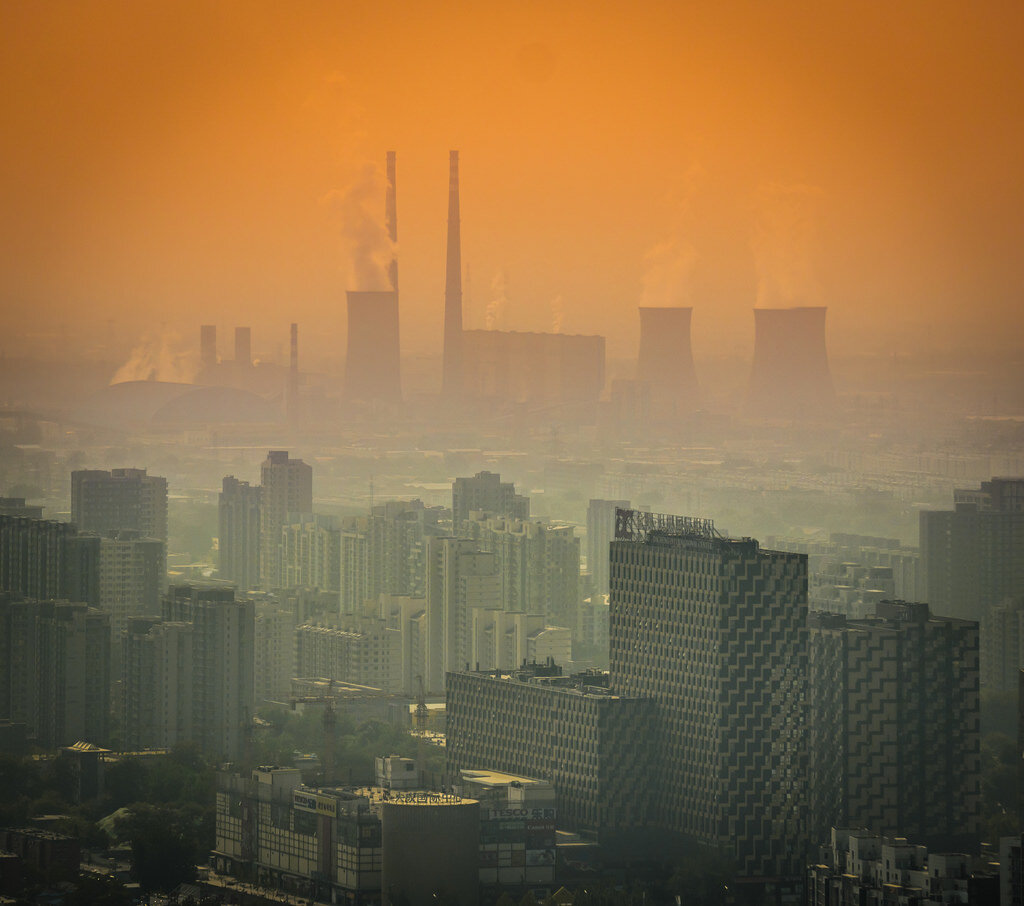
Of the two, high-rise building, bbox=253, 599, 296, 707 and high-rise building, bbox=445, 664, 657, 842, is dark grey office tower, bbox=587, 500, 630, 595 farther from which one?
high-rise building, bbox=445, 664, 657, 842

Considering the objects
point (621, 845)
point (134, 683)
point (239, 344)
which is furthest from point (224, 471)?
point (621, 845)

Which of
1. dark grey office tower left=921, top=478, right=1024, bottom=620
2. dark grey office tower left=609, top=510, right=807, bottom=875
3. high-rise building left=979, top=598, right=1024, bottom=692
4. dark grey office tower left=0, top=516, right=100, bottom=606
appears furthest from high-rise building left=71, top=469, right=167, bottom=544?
dark grey office tower left=609, top=510, right=807, bottom=875

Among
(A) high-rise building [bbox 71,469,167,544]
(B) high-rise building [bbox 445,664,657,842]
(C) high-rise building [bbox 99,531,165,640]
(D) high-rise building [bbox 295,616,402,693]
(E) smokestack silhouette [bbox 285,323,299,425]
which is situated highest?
(E) smokestack silhouette [bbox 285,323,299,425]

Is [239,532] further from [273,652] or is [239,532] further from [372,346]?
[273,652]

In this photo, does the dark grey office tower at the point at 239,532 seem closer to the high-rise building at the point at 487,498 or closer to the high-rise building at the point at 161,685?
the high-rise building at the point at 487,498

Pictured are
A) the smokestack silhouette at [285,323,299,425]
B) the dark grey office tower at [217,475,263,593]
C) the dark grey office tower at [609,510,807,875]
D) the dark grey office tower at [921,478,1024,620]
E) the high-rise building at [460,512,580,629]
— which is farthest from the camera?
the smokestack silhouette at [285,323,299,425]

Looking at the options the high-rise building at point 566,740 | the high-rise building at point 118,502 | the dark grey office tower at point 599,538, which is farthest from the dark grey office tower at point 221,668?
the high-rise building at point 118,502
